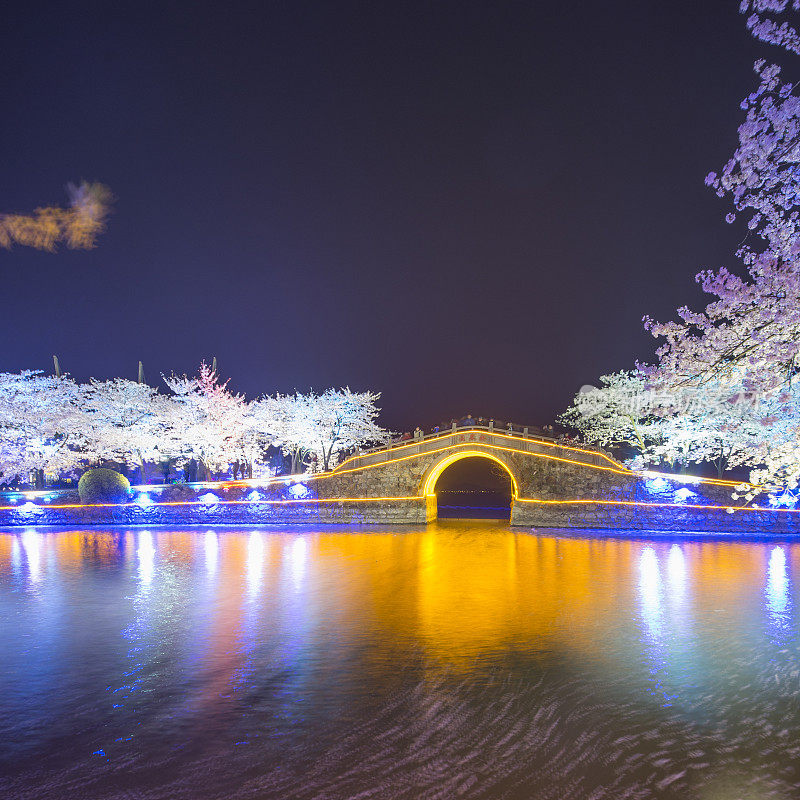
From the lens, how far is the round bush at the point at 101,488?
34000mm

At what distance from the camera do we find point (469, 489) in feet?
220

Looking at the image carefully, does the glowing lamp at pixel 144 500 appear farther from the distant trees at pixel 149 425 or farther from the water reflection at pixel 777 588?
the water reflection at pixel 777 588

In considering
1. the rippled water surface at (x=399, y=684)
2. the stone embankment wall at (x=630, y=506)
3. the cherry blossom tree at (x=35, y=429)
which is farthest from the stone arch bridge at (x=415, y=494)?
the rippled water surface at (x=399, y=684)

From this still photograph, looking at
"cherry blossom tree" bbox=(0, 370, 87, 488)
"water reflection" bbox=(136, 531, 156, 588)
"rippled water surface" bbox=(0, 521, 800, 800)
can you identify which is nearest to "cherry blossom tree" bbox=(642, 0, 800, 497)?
"rippled water surface" bbox=(0, 521, 800, 800)

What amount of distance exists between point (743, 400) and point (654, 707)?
436 centimetres

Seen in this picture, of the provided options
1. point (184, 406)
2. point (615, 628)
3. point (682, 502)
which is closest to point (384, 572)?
point (615, 628)

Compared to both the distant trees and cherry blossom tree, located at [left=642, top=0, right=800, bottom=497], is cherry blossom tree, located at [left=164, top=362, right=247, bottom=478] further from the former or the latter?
cherry blossom tree, located at [left=642, top=0, right=800, bottom=497]

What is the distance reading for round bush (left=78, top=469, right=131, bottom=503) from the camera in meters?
34.0

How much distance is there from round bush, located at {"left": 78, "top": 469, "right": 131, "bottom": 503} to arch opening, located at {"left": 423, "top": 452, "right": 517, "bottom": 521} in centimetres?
1891

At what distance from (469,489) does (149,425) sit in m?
37.8

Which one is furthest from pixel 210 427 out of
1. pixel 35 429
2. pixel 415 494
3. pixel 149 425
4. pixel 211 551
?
pixel 211 551

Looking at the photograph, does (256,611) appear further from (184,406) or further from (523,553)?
(184,406)

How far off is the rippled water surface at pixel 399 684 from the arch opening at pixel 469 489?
674 inches

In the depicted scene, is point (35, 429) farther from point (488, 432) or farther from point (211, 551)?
point (488, 432)
